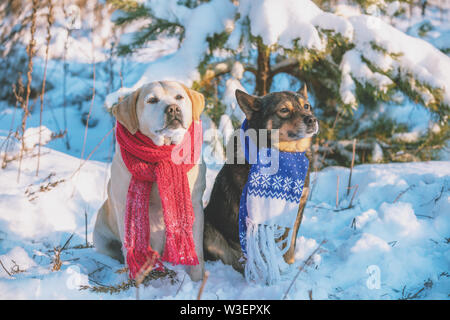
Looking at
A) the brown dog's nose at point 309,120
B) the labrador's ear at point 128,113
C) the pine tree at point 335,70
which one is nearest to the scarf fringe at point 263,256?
the brown dog's nose at point 309,120

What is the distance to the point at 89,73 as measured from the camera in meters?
8.53

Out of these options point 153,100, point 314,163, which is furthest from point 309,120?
point 314,163

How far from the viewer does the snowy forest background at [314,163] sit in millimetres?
1904

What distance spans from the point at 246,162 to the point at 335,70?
2515mm

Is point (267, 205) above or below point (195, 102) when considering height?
below

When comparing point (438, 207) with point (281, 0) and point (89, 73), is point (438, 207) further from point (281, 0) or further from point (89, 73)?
point (89, 73)

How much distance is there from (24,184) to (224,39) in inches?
105

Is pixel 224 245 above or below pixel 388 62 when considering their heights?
below

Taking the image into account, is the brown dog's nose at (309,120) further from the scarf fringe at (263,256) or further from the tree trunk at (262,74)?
the tree trunk at (262,74)

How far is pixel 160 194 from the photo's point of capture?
6.49 feet

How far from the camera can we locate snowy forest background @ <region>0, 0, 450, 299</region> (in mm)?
1904

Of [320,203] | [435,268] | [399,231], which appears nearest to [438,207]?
[399,231]

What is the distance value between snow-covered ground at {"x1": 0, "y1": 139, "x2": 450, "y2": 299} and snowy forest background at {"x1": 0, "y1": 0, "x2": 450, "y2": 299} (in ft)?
0.04

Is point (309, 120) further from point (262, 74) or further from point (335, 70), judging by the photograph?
point (262, 74)
